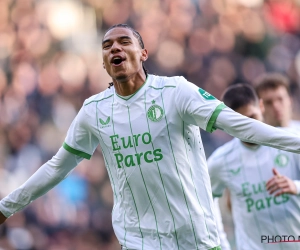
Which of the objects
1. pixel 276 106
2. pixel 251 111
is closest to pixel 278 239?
pixel 251 111

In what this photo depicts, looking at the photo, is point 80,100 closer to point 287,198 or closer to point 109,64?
point 287,198

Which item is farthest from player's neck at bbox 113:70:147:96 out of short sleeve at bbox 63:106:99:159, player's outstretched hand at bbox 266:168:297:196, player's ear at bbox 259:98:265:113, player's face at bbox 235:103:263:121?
player's ear at bbox 259:98:265:113

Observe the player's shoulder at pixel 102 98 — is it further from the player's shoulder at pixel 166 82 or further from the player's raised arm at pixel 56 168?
the player's shoulder at pixel 166 82

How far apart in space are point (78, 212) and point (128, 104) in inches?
230

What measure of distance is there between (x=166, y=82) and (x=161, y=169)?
582 mm

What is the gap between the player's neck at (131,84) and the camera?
4738 mm

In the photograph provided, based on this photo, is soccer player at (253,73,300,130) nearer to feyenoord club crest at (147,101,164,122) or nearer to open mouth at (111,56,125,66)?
feyenoord club crest at (147,101,164,122)

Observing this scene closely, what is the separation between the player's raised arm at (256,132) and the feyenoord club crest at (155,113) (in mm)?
454

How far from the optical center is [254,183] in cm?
610

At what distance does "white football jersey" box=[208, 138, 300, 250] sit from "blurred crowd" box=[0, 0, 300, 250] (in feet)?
13.7

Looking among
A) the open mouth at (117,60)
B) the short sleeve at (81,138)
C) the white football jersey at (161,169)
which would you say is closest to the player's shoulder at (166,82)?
the white football jersey at (161,169)

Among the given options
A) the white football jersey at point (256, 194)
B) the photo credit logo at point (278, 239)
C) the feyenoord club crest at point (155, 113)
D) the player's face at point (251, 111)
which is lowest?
the photo credit logo at point (278, 239)

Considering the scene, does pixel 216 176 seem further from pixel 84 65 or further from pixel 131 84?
pixel 84 65

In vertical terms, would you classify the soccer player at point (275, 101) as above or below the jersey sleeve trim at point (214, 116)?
above
